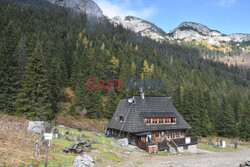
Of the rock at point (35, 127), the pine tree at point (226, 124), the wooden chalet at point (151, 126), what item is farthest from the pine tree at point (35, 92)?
the pine tree at point (226, 124)

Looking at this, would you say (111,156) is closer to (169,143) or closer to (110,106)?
(169,143)

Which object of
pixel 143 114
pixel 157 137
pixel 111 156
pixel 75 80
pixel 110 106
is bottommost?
pixel 111 156

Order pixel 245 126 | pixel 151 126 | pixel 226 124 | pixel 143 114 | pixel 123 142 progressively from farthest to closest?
1. pixel 245 126
2. pixel 226 124
3. pixel 143 114
4. pixel 151 126
5. pixel 123 142

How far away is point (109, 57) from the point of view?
82.1 metres

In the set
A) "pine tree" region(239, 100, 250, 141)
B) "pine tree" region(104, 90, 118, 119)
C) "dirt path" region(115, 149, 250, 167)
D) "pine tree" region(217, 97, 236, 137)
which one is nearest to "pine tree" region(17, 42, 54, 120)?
"pine tree" region(104, 90, 118, 119)

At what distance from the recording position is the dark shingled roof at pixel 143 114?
33.0 m

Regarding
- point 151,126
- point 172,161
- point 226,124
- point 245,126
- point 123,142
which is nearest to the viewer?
point 172,161

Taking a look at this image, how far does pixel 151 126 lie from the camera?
111ft

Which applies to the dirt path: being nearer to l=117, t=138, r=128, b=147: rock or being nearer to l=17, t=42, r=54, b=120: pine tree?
l=117, t=138, r=128, b=147: rock

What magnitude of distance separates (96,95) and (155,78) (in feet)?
109

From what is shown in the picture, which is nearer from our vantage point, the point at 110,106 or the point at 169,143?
the point at 169,143

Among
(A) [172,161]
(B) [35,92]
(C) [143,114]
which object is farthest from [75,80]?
(A) [172,161]

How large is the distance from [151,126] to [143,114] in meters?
2.69

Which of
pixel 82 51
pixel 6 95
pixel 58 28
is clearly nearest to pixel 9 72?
pixel 6 95
